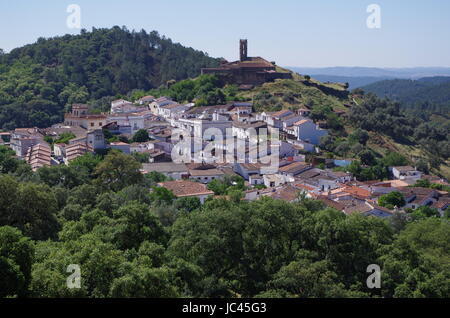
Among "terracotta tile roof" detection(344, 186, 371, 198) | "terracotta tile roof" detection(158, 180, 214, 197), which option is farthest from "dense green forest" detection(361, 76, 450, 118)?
"terracotta tile roof" detection(158, 180, 214, 197)

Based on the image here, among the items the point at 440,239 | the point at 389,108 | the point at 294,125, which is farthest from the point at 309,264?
the point at 389,108

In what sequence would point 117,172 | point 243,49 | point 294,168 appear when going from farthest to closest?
point 243,49 → point 294,168 → point 117,172

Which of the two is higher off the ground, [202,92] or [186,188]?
[202,92]

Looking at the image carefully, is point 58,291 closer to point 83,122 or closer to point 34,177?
point 34,177

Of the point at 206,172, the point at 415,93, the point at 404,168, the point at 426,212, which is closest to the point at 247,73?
the point at 404,168

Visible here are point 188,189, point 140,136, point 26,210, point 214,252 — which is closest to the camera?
point 214,252

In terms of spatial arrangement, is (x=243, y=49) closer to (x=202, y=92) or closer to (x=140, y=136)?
(x=202, y=92)

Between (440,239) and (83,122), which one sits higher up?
(83,122)
